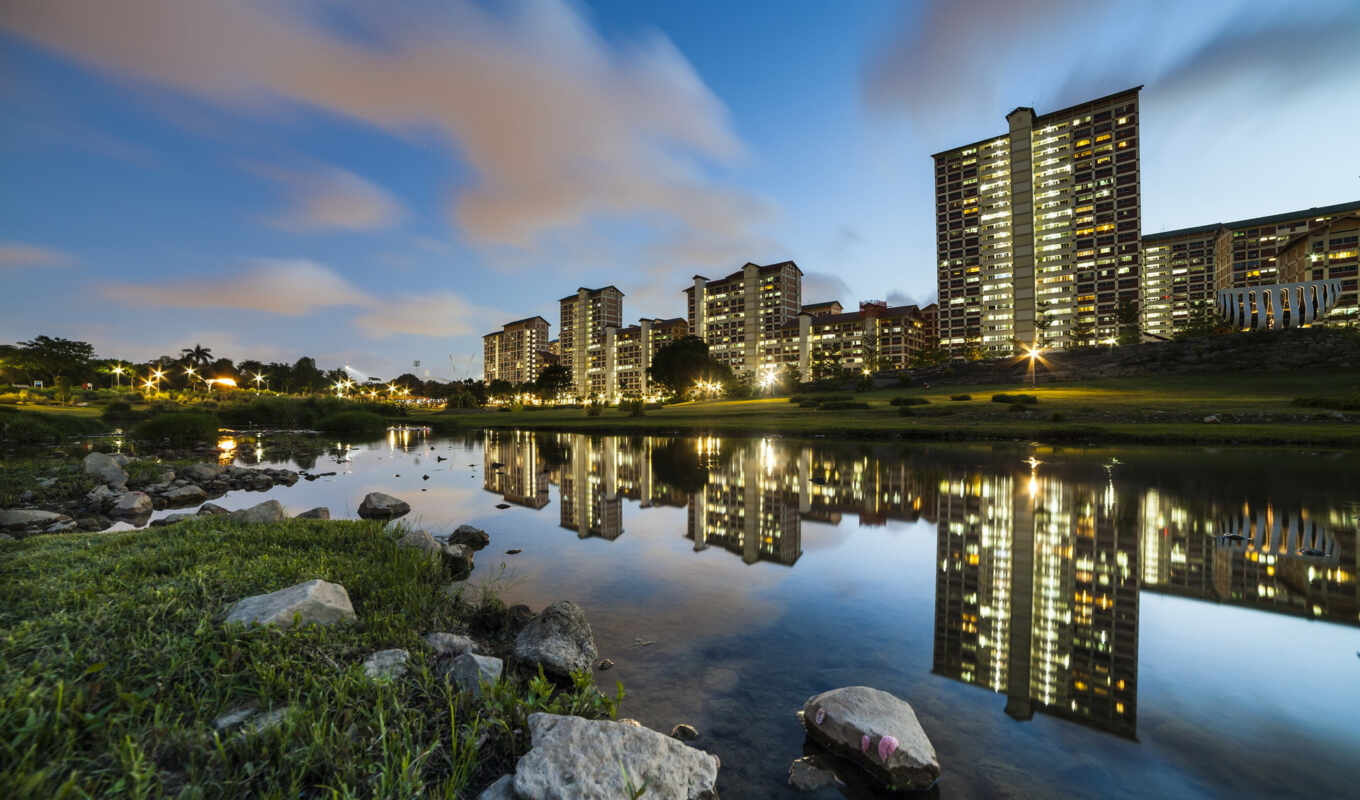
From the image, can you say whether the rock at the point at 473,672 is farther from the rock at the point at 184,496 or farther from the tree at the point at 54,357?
the tree at the point at 54,357

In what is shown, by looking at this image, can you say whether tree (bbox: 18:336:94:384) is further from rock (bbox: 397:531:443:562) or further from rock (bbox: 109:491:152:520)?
rock (bbox: 397:531:443:562)

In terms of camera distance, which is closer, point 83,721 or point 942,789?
point 83,721

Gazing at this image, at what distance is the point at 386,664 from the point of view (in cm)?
487

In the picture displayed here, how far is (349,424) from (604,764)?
71492 millimetres

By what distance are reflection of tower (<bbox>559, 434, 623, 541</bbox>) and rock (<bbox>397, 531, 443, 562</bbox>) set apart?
4.05 m

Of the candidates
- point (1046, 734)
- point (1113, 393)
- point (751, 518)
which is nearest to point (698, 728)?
point (1046, 734)

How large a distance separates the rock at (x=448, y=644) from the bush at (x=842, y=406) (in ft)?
201

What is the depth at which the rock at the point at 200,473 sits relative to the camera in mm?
20672

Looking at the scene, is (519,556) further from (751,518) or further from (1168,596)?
(1168,596)

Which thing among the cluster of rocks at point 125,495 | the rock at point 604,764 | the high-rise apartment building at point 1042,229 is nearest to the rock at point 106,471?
the cluster of rocks at point 125,495

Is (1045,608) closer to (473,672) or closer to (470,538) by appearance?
(473,672)

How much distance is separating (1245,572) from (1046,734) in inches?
337

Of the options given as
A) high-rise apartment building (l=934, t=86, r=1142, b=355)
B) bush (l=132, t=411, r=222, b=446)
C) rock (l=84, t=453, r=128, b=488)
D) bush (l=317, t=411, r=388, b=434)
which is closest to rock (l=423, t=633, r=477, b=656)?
rock (l=84, t=453, r=128, b=488)

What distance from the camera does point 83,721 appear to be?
3445mm
